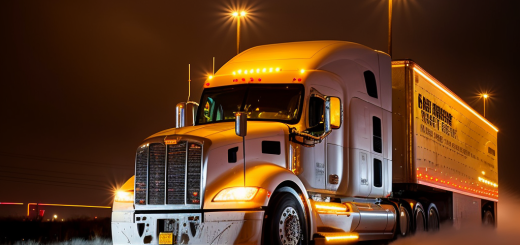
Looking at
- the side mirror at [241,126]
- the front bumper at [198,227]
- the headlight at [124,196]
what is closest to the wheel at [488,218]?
the side mirror at [241,126]

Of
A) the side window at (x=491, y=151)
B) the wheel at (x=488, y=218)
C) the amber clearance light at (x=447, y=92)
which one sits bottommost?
the wheel at (x=488, y=218)

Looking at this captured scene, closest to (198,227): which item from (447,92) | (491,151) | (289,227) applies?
(289,227)

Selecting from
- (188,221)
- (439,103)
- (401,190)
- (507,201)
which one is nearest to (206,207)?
(188,221)

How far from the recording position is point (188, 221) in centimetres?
1064

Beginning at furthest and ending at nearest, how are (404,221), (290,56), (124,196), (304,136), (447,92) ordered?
(447,92) → (404,221) → (290,56) → (304,136) → (124,196)

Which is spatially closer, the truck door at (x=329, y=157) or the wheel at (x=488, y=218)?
the truck door at (x=329, y=157)

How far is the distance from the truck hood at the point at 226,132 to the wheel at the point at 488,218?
13392 mm

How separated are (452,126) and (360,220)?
24.1 ft

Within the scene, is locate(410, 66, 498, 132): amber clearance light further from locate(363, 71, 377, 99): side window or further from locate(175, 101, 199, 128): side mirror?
locate(175, 101, 199, 128): side mirror

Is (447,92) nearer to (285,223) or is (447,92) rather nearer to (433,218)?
(433,218)

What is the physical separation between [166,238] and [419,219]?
28.7 ft

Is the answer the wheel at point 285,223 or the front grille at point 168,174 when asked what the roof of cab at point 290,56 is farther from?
the front grille at point 168,174

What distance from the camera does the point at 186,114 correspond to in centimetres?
1322

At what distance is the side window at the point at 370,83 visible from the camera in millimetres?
14859
